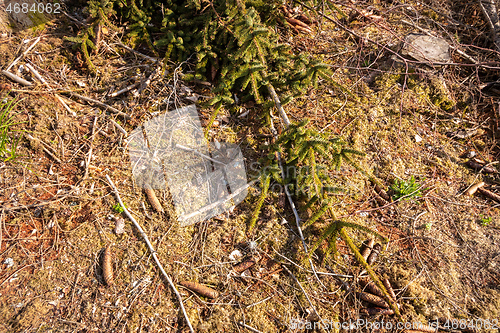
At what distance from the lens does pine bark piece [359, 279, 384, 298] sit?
2510 mm

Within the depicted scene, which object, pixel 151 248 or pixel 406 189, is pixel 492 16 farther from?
pixel 151 248

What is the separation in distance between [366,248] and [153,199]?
2.24m

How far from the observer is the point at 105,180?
9.03 feet

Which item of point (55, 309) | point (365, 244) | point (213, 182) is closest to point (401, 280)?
point (365, 244)

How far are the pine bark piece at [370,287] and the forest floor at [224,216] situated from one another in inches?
2.4

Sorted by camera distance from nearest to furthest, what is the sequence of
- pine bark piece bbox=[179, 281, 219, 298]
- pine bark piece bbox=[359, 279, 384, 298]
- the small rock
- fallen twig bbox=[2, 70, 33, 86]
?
pine bark piece bbox=[179, 281, 219, 298] < pine bark piece bbox=[359, 279, 384, 298] < fallen twig bbox=[2, 70, 33, 86] < the small rock

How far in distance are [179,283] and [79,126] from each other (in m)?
1.98

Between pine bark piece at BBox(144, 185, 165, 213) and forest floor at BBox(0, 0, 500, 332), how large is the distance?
0.05m

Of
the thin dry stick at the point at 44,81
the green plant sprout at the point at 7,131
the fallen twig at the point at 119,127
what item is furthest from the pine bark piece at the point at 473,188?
the green plant sprout at the point at 7,131

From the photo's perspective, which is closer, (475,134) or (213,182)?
(213,182)

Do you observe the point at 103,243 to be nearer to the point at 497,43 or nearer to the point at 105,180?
the point at 105,180

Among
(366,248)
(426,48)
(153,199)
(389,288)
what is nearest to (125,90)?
(153,199)

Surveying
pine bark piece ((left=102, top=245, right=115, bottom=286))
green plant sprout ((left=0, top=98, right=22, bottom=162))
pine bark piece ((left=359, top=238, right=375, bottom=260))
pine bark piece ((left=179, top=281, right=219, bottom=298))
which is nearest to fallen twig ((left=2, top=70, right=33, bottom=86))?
green plant sprout ((left=0, top=98, right=22, bottom=162))

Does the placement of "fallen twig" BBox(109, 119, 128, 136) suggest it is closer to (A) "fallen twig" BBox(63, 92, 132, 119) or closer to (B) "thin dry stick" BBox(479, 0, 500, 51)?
(A) "fallen twig" BBox(63, 92, 132, 119)
